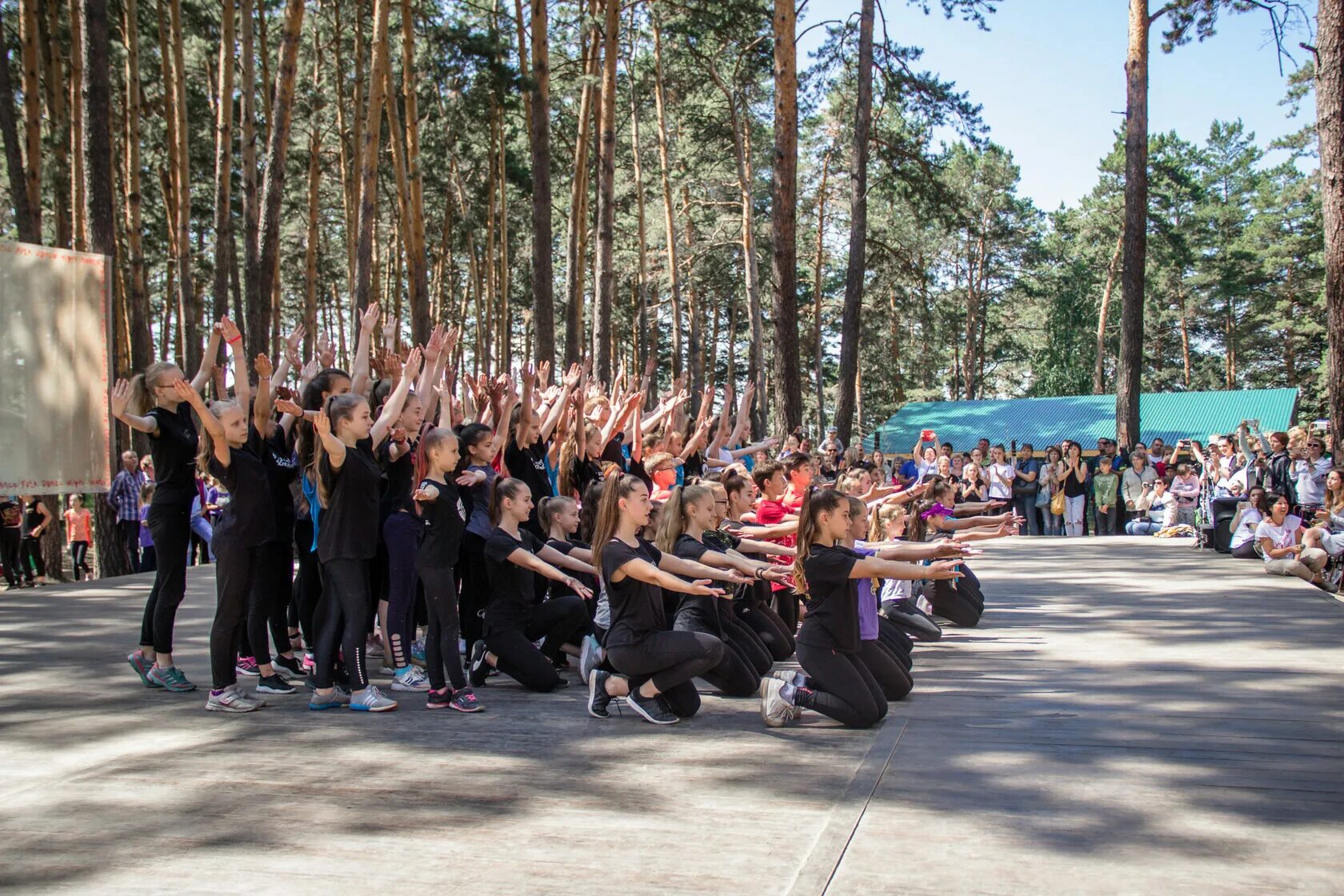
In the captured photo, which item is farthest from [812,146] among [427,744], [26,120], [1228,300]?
[427,744]

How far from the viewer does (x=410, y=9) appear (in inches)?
774

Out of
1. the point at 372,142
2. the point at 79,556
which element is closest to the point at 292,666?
the point at 372,142

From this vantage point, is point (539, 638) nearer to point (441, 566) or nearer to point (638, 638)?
point (441, 566)

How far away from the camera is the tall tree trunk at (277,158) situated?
50.8ft

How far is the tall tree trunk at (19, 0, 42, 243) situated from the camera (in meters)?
15.7

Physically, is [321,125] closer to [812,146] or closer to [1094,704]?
[812,146]

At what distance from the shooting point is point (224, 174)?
1783 cm

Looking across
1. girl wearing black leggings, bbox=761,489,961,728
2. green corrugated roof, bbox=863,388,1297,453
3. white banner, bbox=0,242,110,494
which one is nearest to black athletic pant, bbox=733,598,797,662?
girl wearing black leggings, bbox=761,489,961,728

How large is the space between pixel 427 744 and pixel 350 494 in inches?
58.7

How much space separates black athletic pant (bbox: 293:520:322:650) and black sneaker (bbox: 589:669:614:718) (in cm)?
211

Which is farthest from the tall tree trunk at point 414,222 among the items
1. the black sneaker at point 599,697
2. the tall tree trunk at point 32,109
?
the black sneaker at point 599,697

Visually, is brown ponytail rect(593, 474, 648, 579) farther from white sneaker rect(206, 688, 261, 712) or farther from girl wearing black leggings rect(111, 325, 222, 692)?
girl wearing black leggings rect(111, 325, 222, 692)

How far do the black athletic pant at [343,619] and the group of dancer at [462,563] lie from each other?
1 centimetres

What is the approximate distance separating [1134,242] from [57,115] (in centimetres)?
1951
